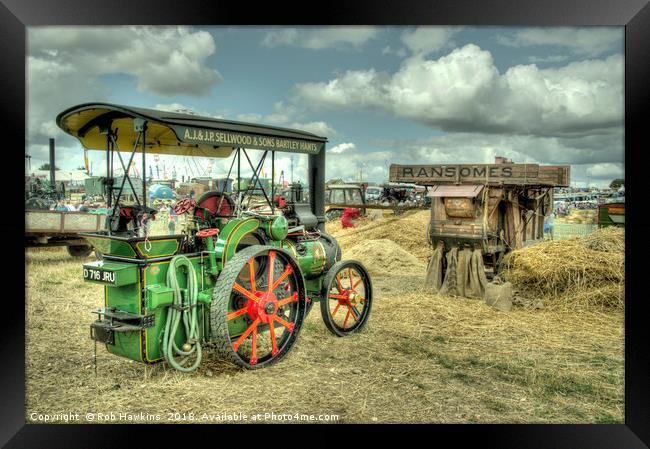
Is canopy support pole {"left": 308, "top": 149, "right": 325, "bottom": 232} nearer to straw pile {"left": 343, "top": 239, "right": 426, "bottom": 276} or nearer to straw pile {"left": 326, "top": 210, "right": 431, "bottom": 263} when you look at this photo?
straw pile {"left": 343, "top": 239, "right": 426, "bottom": 276}

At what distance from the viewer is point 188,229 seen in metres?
4.67

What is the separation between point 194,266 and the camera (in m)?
4.34

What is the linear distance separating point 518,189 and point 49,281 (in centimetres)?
800

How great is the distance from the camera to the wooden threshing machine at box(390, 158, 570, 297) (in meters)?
7.53

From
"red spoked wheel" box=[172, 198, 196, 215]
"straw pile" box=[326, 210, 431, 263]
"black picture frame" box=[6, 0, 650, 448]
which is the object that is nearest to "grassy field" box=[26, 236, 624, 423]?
"black picture frame" box=[6, 0, 650, 448]

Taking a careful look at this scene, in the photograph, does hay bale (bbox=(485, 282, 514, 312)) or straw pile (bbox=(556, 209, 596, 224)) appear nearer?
hay bale (bbox=(485, 282, 514, 312))

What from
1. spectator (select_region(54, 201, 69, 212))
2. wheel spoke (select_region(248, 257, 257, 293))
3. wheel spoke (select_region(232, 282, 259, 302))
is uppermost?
spectator (select_region(54, 201, 69, 212))

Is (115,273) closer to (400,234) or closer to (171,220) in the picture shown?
(171,220)

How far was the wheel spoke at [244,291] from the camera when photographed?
4.20m

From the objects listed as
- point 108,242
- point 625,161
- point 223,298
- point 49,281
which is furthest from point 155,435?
point 49,281

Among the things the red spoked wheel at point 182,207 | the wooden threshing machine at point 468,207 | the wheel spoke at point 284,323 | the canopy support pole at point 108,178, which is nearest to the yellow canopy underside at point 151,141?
the canopy support pole at point 108,178

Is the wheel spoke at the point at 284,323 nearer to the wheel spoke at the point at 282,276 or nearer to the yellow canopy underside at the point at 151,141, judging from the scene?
the wheel spoke at the point at 282,276

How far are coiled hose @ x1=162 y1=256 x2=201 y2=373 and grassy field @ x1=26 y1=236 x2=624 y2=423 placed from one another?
0.21 m

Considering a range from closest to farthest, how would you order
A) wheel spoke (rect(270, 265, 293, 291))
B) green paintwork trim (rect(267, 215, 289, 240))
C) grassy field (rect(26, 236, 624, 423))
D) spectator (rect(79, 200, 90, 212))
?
grassy field (rect(26, 236, 624, 423)) → wheel spoke (rect(270, 265, 293, 291)) → green paintwork trim (rect(267, 215, 289, 240)) → spectator (rect(79, 200, 90, 212))
